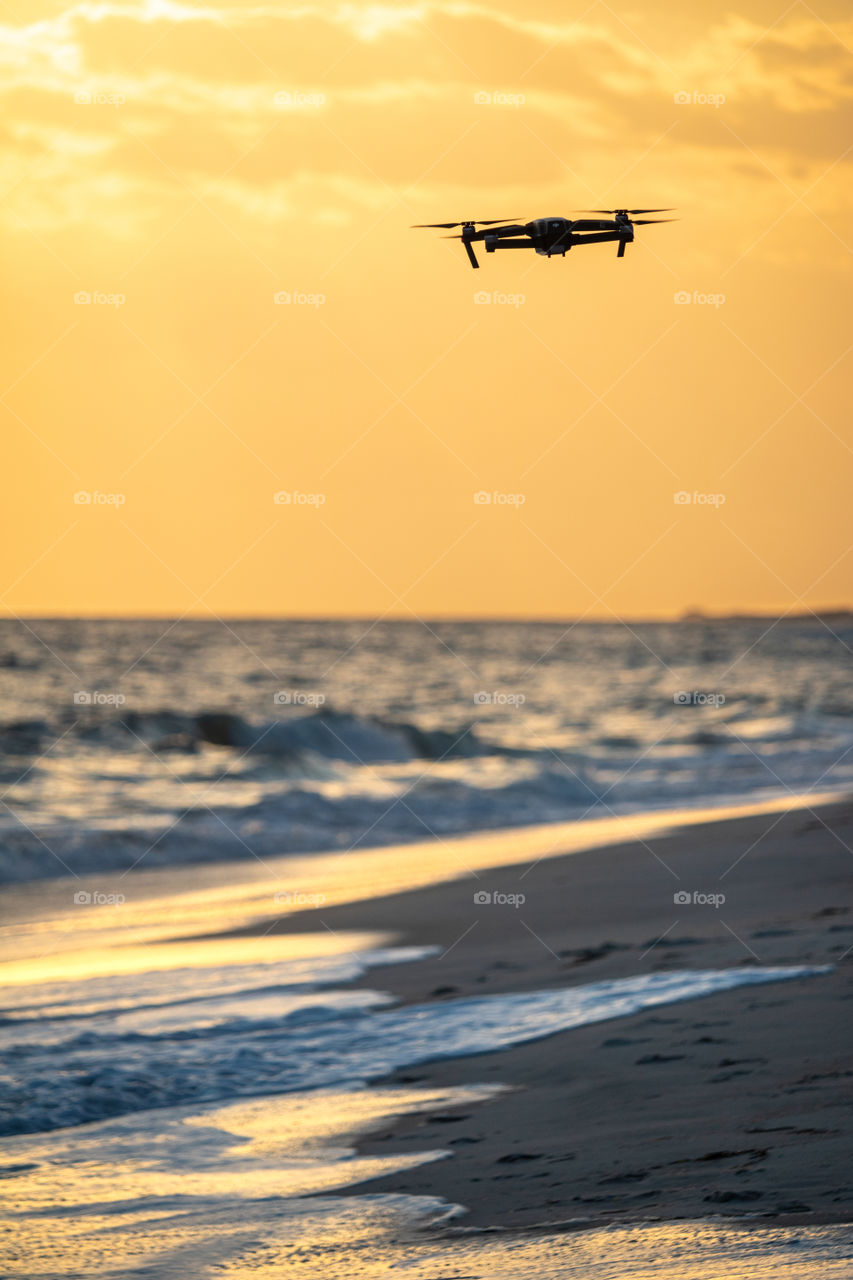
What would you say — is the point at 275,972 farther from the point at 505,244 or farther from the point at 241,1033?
the point at 505,244

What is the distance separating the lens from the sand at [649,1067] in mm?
4562

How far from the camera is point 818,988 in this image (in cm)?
702

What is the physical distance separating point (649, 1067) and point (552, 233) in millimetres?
3628

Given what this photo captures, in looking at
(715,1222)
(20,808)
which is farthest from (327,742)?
(715,1222)

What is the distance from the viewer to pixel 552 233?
4.81 m

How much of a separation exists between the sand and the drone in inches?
128

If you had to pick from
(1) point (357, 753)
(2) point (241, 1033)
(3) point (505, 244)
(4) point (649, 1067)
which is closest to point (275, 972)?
(2) point (241, 1033)

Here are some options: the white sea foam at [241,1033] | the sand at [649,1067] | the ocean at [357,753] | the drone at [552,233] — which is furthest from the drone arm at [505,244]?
the ocean at [357,753]

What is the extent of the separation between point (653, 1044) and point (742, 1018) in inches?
20.6

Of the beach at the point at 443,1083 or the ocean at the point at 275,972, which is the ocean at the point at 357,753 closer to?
the ocean at the point at 275,972

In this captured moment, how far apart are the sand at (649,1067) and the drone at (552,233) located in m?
3.26

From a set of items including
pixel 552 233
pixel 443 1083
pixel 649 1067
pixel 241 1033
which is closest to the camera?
pixel 552 233

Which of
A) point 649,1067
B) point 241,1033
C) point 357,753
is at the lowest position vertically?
point 649,1067

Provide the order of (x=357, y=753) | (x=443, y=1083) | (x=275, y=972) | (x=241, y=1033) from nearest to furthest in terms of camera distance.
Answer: (x=443, y=1083)
(x=241, y=1033)
(x=275, y=972)
(x=357, y=753)
